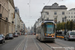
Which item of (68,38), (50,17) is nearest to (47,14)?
(50,17)

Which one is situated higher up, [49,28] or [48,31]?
[49,28]

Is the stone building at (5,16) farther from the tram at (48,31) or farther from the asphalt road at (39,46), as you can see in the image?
the tram at (48,31)

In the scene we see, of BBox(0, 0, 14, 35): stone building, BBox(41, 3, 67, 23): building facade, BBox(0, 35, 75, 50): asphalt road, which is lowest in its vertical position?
BBox(0, 35, 75, 50): asphalt road

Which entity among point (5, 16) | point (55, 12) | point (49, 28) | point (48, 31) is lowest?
point (48, 31)

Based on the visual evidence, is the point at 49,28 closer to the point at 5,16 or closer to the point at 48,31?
the point at 48,31

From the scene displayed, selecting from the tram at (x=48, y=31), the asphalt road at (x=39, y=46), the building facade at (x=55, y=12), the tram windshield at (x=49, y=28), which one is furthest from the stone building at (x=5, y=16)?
the building facade at (x=55, y=12)

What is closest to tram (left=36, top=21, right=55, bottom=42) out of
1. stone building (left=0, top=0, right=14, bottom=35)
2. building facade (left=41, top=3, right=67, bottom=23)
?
stone building (left=0, top=0, right=14, bottom=35)

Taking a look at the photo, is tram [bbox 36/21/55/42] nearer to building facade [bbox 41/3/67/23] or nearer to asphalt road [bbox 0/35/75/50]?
asphalt road [bbox 0/35/75/50]

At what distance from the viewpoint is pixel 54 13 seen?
8162 cm

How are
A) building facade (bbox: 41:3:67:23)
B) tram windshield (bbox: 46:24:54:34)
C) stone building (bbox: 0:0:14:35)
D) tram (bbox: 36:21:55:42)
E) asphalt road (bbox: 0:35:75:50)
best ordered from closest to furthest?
asphalt road (bbox: 0:35:75:50)
tram (bbox: 36:21:55:42)
tram windshield (bbox: 46:24:54:34)
stone building (bbox: 0:0:14:35)
building facade (bbox: 41:3:67:23)

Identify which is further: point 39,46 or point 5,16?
point 5,16

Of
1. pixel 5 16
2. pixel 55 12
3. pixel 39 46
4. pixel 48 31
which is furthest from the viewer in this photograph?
pixel 55 12

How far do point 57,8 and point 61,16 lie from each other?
17.2 feet

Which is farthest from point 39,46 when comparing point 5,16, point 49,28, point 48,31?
point 5,16
